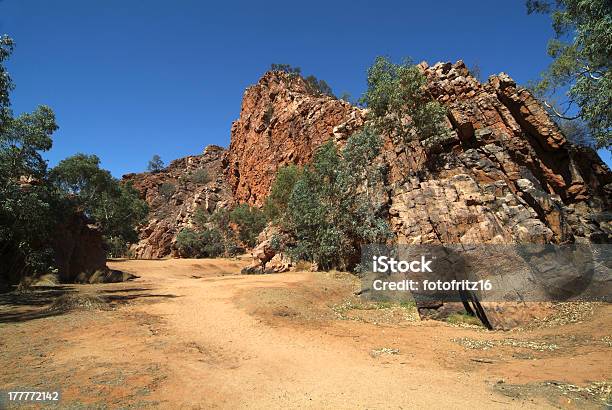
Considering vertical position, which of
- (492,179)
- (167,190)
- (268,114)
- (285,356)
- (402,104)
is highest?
(268,114)

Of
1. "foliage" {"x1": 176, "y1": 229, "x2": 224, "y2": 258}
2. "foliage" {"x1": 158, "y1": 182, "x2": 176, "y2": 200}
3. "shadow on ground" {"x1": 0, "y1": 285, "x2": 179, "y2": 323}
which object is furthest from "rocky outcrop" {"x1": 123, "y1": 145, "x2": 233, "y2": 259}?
"shadow on ground" {"x1": 0, "y1": 285, "x2": 179, "y2": 323}

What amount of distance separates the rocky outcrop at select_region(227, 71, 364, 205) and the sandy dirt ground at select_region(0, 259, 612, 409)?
86.1ft

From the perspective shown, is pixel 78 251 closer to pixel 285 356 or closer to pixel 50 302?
pixel 50 302

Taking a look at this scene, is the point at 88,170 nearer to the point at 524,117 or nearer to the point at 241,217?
the point at 241,217

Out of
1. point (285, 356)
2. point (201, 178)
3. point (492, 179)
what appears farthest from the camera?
point (201, 178)

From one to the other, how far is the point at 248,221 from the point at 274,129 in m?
12.5

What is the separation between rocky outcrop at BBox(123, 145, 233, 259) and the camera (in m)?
48.4

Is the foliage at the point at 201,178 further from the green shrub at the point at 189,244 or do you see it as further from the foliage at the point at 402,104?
the foliage at the point at 402,104

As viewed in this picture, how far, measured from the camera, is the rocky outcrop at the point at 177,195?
48.4 meters

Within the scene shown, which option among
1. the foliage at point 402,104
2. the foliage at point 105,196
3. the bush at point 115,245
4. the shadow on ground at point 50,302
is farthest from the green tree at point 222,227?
the shadow on ground at point 50,302

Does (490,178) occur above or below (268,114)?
below

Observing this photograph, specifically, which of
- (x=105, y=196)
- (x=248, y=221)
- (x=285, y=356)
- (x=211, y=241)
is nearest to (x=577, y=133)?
(x=285, y=356)

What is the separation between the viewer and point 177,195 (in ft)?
197

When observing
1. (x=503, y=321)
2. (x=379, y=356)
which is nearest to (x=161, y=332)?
(x=379, y=356)
